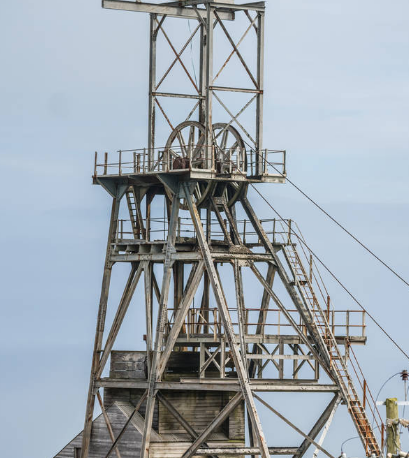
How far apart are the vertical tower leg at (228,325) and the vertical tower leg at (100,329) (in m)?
4.21

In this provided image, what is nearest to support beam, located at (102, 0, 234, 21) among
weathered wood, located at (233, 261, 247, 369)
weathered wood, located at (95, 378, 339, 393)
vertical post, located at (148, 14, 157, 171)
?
vertical post, located at (148, 14, 157, 171)

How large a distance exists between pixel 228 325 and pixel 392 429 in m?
9.16

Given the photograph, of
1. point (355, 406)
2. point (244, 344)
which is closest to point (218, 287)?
point (244, 344)

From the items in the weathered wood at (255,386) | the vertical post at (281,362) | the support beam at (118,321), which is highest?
the support beam at (118,321)

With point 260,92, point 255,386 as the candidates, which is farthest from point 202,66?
point 255,386

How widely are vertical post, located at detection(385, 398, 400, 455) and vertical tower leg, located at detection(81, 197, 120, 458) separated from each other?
15.1 metres

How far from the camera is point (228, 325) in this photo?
226 feet

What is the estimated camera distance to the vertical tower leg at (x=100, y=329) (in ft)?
241

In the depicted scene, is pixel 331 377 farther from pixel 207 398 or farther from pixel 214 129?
pixel 214 129

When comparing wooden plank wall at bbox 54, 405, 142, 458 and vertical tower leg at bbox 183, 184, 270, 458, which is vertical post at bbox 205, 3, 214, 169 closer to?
vertical tower leg at bbox 183, 184, 270, 458

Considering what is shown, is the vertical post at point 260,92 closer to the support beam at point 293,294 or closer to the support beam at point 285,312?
the support beam at point 293,294

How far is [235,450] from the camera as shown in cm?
6919

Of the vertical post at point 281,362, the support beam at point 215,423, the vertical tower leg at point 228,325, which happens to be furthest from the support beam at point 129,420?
the vertical post at point 281,362

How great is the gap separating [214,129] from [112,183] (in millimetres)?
4517
